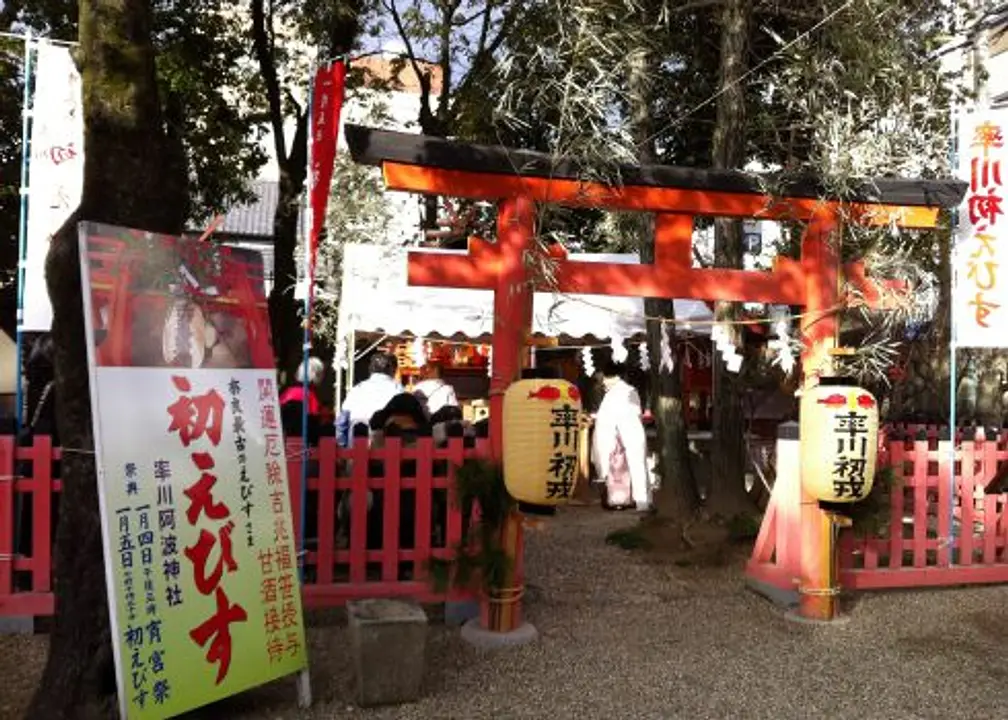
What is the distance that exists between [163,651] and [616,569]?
4607 millimetres

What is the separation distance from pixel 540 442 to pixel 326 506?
152cm

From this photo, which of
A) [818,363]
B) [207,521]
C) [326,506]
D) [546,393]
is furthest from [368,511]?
[818,363]

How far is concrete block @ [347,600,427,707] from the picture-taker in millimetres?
4488

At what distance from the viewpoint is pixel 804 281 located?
248 inches

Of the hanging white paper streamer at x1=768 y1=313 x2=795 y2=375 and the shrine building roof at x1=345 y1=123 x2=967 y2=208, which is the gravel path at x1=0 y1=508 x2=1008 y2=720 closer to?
the hanging white paper streamer at x1=768 y1=313 x2=795 y2=375

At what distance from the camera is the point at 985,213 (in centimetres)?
699

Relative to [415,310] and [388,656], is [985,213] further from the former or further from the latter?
[415,310]

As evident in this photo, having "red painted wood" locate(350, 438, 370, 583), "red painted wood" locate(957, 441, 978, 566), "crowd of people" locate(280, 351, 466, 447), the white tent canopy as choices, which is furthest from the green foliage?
the white tent canopy

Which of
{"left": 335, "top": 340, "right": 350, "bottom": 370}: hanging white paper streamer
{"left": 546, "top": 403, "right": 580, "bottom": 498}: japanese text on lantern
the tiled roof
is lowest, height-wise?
{"left": 546, "top": 403, "right": 580, "bottom": 498}: japanese text on lantern

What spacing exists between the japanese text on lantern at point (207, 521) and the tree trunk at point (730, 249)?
4.98m

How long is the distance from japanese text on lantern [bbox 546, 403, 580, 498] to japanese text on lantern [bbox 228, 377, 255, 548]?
1.79 m

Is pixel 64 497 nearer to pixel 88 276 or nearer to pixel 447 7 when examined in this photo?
pixel 88 276

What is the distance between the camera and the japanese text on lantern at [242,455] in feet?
13.5

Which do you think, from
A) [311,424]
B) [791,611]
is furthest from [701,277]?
[311,424]
